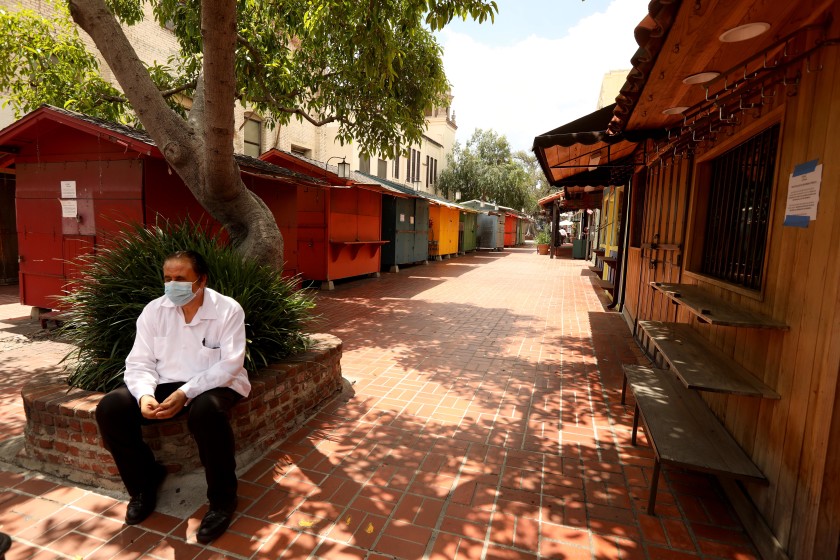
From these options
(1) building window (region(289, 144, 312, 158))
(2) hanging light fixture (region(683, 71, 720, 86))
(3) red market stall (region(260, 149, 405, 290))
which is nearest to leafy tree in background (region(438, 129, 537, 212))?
(1) building window (region(289, 144, 312, 158))

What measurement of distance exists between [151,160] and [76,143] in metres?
1.36

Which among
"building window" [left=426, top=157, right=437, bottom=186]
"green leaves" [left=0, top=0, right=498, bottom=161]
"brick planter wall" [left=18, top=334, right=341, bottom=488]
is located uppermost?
"building window" [left=426, top=157, right=437, bottom=186]

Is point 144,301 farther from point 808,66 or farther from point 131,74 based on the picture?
point 808,66

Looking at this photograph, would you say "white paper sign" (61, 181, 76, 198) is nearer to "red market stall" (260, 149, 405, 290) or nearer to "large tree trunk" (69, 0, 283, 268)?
"large tree trunk" (69, 0, 283, 268)

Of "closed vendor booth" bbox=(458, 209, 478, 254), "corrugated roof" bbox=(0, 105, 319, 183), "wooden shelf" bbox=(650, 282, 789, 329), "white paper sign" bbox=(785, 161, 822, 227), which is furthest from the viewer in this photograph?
"closed vendor booth" bbox=(458, 209, 478, 254)

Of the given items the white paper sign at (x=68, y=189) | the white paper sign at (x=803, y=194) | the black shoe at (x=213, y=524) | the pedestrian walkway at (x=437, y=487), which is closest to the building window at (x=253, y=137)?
the white paper sign at (x=68, y=189)

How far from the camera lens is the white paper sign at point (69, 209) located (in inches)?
282

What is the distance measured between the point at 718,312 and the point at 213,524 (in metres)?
3.19

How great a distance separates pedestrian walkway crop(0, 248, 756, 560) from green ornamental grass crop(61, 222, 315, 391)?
0.72 meters

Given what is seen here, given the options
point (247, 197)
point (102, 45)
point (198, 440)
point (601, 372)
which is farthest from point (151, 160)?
point (601, 372)

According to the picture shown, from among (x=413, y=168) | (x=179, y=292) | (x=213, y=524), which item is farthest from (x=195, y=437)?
(x=413, y=168)

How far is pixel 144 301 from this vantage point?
Answer: 3582 millimetres

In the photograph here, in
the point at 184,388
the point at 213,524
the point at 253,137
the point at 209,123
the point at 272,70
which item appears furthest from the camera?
the point at 253,137

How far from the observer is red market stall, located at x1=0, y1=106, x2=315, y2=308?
668 centimetres
